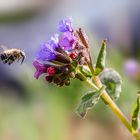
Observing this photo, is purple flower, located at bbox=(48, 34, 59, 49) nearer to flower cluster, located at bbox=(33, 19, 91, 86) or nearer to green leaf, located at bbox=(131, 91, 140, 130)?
flower cluster, located at bbox=(33, 19, 91, 86)

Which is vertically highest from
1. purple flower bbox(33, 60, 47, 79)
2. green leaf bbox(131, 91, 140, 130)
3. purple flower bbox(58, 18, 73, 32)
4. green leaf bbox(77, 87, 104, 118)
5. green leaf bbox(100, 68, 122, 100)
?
purple flower bbox(58, 18, 73, 32)

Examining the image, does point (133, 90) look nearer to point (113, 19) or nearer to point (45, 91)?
point (45, 91)

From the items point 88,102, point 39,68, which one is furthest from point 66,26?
point 88,102

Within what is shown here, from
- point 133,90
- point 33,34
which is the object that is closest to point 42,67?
point 133,90

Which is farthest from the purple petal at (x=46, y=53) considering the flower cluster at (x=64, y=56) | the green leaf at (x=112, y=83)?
the green leaf at (x=112, y=83)

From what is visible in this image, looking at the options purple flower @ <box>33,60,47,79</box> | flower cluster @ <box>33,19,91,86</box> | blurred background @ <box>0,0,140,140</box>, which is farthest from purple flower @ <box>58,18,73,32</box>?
blurred background @ <box>0,0,140,140</box>

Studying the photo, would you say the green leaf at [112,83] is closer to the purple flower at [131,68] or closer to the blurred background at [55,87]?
the blurred background at [55,87]
